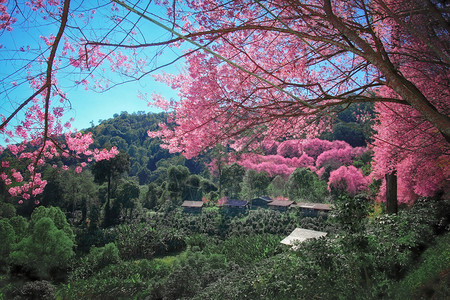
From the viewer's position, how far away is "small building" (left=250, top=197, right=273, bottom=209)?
19.6 m

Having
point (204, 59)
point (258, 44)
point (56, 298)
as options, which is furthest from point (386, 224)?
point (56, 298)

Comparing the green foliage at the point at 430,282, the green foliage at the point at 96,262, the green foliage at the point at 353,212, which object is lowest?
the green foliage at the point at 96,262

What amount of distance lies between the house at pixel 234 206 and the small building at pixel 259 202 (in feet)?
2.25

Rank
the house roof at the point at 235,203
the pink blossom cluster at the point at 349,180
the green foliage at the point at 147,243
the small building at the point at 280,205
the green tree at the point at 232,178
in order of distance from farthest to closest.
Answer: the green tree at the point at 232,178, the house roof at the point at 235,203, the small building at the point at 280,205, the pink blossom cluster at the point at 349,180, the green foliage at the point at 147,243

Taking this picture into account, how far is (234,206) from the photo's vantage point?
1962 cm

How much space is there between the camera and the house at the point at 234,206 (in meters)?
19.1

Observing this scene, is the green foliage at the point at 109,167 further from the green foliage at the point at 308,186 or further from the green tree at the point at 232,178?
the green foliage at the point at 308,186

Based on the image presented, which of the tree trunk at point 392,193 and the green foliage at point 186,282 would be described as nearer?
the green foliage at point 186,282

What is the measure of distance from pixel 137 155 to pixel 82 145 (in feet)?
134

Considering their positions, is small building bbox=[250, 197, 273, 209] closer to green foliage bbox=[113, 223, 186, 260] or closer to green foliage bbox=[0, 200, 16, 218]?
green foliage bbox=[113, 223, 186, 260]

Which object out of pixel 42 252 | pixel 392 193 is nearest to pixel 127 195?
pixel 42 252

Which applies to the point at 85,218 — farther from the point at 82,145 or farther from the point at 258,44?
the point at 258,44

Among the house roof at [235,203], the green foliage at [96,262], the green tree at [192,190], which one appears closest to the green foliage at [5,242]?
the green foliage at [96,262]

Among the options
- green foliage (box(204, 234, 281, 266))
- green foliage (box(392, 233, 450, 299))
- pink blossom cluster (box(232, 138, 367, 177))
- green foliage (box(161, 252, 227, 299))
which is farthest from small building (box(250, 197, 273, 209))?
green foliage (box(392, 233, 450, 299))
